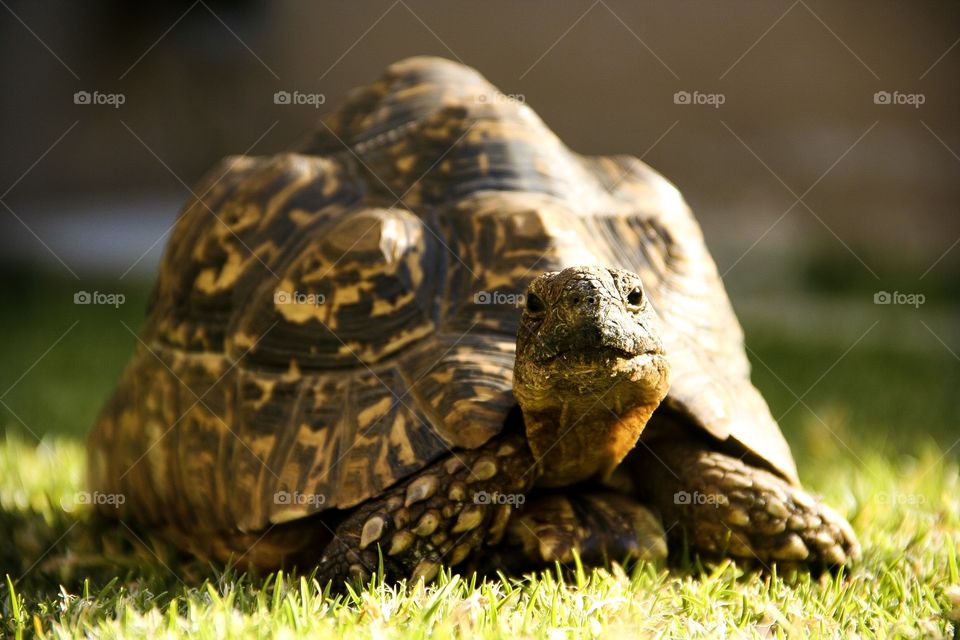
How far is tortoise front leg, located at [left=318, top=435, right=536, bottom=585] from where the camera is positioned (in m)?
2.54

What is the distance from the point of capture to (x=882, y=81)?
411 inches

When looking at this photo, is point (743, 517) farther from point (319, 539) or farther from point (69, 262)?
point (69, 262)

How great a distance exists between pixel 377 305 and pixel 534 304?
0.58 meters

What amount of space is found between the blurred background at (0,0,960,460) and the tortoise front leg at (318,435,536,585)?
5741mm

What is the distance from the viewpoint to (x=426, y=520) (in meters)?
2.53

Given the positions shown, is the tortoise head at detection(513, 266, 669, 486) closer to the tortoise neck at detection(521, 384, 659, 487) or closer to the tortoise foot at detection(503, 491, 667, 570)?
the tortoise neck at detection(521, 384, 659, 487)

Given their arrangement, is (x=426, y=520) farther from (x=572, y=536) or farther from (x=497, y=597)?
(x=572, y=536)

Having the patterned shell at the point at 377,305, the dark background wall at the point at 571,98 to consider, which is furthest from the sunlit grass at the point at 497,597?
the dark background wall at the point at 571,98

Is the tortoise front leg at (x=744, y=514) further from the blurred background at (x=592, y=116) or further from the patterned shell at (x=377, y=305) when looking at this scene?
the blurred background at (x=592, y=116)

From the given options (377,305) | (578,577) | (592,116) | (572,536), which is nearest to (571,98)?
(592,116)

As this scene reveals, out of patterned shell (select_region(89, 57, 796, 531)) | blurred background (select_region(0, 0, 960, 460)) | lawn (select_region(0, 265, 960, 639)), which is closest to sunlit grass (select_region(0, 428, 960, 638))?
lawn (select_region(0, 265, 960, 639))

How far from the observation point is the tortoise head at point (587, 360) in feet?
7.59

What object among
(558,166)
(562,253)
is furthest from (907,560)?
(558,166)

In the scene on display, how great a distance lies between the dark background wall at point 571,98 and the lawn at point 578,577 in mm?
4945
